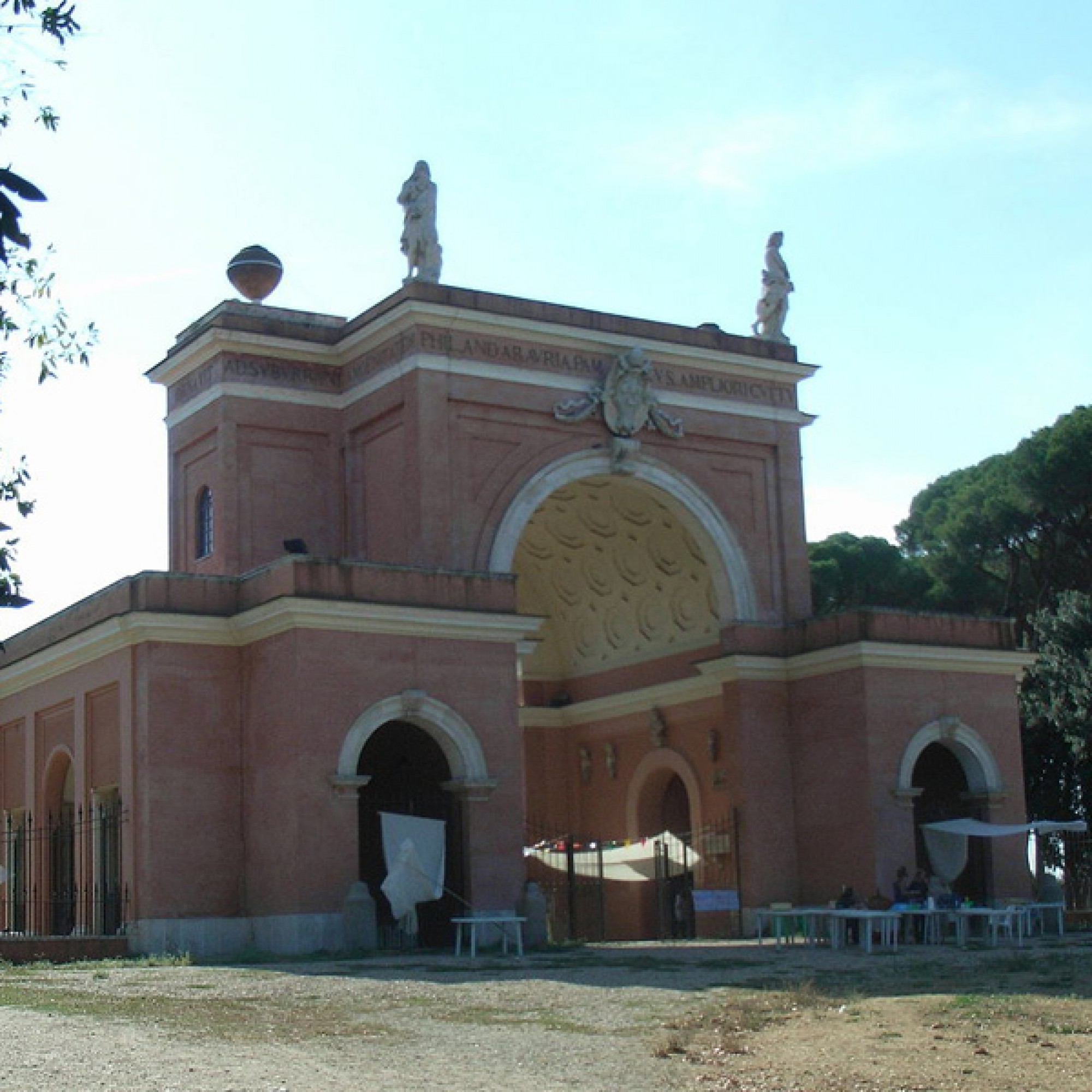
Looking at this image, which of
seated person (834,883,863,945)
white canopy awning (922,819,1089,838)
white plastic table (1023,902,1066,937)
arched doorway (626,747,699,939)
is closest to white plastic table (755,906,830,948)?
seated person (834,883,863,945)

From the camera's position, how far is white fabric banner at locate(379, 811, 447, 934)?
2777 centimetres

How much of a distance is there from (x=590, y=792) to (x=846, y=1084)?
26719 millimetres

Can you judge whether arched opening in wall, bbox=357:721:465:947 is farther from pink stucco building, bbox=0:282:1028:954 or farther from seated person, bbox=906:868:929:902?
seated person, bbox=906:868:929:902

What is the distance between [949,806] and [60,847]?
1615cm

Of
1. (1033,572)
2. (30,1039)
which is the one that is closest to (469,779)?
(30,1039)

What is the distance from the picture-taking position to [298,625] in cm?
2842

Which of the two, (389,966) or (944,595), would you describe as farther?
(944,595)

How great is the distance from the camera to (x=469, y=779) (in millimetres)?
29391

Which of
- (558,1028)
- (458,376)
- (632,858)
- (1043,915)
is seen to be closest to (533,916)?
(632,858)

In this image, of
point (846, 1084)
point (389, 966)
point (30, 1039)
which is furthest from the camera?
point (389, 966)

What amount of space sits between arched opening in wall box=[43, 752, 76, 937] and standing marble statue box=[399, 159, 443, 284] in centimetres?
1042

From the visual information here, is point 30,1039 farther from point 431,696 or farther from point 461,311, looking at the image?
point 461,311

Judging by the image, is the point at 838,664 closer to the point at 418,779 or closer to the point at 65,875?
the point at 418,779

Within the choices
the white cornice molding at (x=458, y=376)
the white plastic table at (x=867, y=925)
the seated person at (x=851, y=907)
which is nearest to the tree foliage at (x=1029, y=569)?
the white cornice molding at (x=458, y=376)
